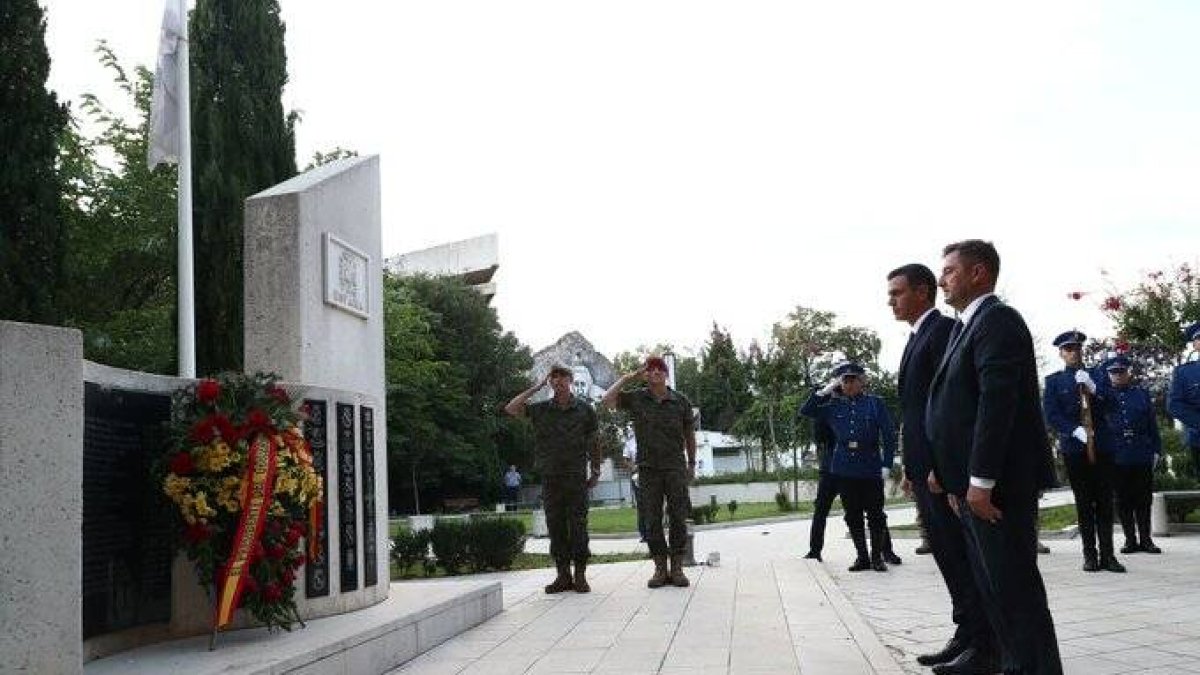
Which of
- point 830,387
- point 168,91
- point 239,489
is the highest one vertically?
point 168,91

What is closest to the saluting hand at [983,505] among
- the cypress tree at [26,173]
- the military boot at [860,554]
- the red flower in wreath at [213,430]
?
the red flower in wreath at [213,430]

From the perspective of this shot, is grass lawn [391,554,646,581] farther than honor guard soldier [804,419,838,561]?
Yes

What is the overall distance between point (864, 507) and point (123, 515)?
733 cm

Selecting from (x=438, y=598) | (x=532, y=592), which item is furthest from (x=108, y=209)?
(x=438, y=598)

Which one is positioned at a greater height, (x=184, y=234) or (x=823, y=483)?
(x=184, y=234)

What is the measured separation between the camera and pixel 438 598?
23.8 feet

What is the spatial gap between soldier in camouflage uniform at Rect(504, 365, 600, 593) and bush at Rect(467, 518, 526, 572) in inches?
134

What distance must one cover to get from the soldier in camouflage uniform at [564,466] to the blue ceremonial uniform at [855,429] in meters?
2.67

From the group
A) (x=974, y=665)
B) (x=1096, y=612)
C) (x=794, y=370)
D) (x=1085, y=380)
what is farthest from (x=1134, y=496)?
(x=794, y=370)

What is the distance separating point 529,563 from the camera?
1386cm

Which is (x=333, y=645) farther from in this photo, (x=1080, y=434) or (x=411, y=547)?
(x=411, y=547)

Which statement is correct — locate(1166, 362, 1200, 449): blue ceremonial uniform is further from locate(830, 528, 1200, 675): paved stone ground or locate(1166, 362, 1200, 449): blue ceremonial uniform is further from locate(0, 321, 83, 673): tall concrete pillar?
locate(0, 321, 83, 673): tall concrete pillar

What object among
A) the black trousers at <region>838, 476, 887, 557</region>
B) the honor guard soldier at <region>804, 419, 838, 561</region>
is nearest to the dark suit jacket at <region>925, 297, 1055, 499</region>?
the black trousers at <region>838, 476, 887, 557</region>

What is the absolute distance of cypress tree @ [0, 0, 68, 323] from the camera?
12172 millimetres
